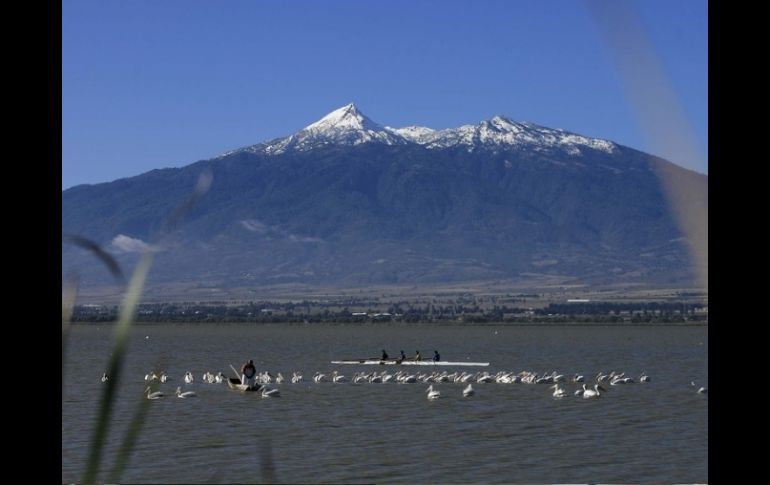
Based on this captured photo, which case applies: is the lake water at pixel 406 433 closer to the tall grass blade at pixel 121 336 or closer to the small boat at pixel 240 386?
the small boat at pixel 240 386

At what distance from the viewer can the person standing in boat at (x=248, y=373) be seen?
1971 inches

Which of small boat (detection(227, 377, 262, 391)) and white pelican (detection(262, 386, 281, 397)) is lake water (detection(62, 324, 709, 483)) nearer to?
small boat (detection(227, 377, 262, 391))

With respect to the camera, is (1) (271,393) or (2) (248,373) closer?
(1) (271,393)

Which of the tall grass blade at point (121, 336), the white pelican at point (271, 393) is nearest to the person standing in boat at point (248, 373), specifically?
the white pelican at point (271, 393)

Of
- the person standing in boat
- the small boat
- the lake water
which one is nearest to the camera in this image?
the lake water

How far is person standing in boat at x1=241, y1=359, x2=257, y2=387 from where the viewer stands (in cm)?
5006

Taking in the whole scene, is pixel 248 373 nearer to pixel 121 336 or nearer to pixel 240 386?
pixel 240 386

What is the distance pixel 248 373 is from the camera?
166 ft

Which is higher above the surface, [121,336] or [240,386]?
[121,336]

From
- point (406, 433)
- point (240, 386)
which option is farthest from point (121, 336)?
point (240, 386)

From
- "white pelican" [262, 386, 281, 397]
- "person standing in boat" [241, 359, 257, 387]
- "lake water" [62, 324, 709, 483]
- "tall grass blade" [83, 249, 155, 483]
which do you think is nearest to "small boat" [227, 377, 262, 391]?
"person standing in boat" [241, 359, 257, 387]
